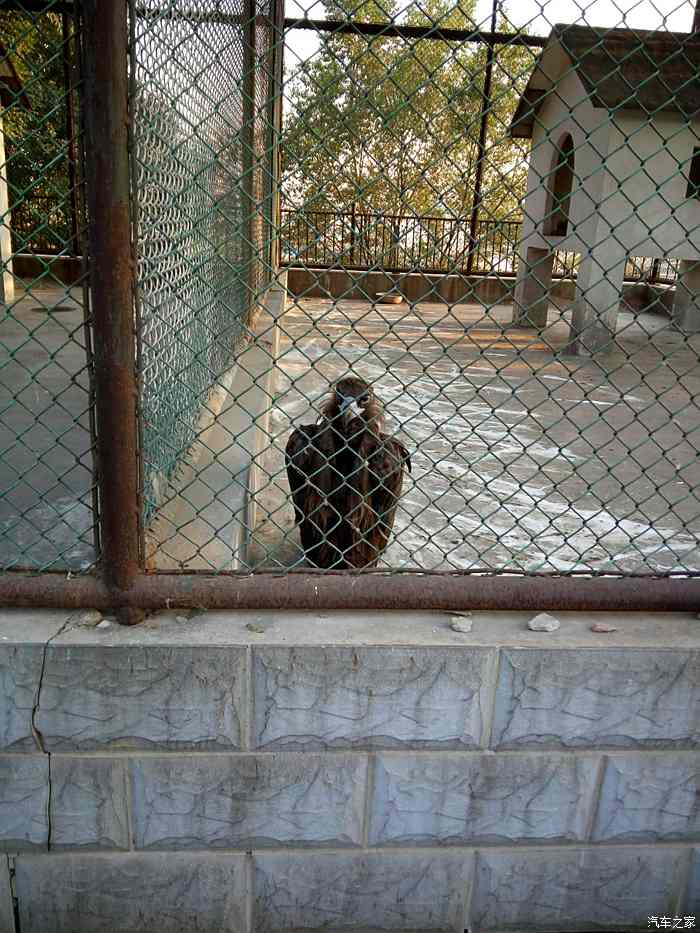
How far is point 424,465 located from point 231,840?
395 centimetres

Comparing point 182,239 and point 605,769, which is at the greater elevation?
point 182,239

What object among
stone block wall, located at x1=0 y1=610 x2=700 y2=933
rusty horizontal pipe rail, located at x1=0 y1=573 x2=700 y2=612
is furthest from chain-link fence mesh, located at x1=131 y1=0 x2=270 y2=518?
stone block wall, located at x1=0 y1=610 x2=700 y2=933

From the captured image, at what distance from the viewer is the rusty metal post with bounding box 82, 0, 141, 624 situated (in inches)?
69.5

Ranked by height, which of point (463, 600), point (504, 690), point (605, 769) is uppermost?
point (463, 600)

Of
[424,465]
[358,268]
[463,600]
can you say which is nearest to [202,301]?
[424,465]

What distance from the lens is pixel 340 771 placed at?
2115mm

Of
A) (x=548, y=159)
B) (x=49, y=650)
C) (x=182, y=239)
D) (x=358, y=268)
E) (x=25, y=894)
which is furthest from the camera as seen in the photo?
(x=358, y=268)

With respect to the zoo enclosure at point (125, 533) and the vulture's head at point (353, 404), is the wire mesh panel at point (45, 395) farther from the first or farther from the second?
the vulture's head at point (353, 404)

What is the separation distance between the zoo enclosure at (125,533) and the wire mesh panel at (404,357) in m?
0.09

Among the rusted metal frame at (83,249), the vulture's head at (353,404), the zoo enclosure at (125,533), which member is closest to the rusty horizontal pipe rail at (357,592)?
the zoo enclosure at (125,533)

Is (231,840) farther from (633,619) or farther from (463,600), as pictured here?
(633,619)

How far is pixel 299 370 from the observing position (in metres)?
9.41

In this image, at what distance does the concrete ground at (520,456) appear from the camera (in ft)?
10.0

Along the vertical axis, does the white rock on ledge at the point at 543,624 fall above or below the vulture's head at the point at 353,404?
below
